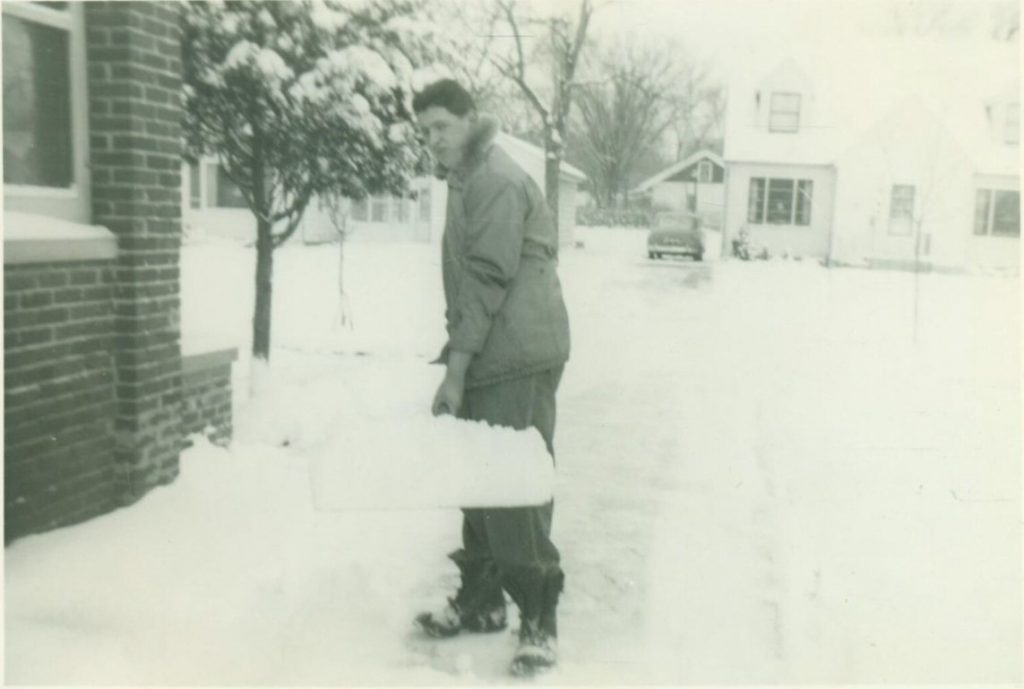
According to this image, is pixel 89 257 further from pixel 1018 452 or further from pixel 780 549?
pixel 1018 452

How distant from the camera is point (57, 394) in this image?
10.5 feet

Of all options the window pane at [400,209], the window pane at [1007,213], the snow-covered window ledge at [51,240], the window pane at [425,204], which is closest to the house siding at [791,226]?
the window pane at [1007,213]

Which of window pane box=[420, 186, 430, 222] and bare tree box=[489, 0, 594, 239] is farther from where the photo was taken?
window pane box=[420, 186, 430, 222]

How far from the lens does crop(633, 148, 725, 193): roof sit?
4000 millimetres

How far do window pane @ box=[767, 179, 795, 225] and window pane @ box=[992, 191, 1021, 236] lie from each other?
0.93 m

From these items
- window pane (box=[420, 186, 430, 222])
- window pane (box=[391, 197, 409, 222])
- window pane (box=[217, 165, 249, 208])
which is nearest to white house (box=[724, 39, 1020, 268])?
window pane (box=[420, 186, 430, 222])

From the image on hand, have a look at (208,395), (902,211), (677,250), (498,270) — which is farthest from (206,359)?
(902,211)

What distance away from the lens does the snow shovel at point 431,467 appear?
259 cm

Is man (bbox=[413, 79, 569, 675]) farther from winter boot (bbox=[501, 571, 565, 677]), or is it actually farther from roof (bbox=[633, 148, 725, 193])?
roof (bbox=[633, 148, 725, 193])

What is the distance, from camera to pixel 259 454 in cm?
421

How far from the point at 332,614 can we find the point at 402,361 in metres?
1.03

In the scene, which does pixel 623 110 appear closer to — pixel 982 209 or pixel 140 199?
pixel 982 209

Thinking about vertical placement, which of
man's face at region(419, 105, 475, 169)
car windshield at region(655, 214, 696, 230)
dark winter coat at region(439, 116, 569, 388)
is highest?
man's face at region(419, 105, 475, 169)

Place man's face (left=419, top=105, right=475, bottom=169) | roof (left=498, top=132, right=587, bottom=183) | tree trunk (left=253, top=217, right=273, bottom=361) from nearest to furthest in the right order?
1. man's face (left=419, top=105, right=475, bottom=169)
2. roof (left=498, top=132, right=587, bottom=183)
3. tree trunk (left=253, top=217, right=273, bottom=361)
